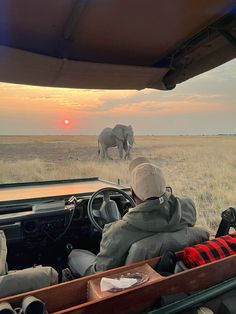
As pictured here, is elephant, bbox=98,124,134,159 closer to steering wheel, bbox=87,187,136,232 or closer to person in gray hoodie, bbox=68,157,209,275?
steering wheel, bbox=87,187,136,232

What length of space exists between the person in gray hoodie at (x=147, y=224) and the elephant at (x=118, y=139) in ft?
56.4

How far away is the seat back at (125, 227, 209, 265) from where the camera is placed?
1.64 m

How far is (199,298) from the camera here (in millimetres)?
1293

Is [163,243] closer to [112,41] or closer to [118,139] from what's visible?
[112,41]

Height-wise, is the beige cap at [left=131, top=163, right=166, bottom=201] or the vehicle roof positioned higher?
the vehicle roof

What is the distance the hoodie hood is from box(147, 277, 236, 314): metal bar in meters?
0.42

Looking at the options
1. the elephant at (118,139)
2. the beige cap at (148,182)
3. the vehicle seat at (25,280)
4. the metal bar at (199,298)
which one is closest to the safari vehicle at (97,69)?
the metal bar at (199,298)

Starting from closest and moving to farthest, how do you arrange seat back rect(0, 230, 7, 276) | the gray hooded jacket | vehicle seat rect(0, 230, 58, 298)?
vehicle seat rect(0, 230, 58, 298) → seat back rect(0, 230, 7, 276) → the gray hooded jacket

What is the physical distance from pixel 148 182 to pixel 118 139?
17395mm

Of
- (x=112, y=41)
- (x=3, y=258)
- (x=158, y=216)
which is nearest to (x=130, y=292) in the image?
(x=158, y=216)

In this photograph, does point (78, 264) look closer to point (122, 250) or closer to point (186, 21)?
point (122, 250)

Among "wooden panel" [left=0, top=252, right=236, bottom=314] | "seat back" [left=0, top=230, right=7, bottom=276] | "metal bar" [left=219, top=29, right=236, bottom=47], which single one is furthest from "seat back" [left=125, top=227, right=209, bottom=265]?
"metal bar" [left=219, top=29, right=236, bottom=47]

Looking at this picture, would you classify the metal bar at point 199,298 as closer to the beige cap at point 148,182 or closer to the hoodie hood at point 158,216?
the hoodie hood at point 158,216

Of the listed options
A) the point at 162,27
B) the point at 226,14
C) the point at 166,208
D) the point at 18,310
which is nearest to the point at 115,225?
the point at 166,208
